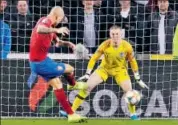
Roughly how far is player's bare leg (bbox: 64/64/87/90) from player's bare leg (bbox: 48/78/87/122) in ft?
0.80

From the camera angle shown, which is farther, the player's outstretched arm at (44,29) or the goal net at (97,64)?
the goal net at (97,64)

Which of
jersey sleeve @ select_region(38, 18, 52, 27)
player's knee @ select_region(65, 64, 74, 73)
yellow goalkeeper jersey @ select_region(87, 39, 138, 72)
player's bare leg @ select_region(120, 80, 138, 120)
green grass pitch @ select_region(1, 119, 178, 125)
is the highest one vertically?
jersey sleeve @ select_region(38, 18, 52, 27)

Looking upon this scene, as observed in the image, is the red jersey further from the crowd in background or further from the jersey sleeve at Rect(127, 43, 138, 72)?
the jersey sleeve at Rect(127, 43, 138, 72)

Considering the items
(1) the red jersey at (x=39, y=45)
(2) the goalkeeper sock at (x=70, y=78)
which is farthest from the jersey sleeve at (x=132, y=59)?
(1) the red jersey at (x=39, y=45)

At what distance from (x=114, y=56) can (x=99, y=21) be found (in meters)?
0.84

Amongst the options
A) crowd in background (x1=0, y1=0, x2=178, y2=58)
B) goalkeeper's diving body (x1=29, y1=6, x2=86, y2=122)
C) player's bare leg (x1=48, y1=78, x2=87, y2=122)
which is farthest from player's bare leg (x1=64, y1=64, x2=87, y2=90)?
crowd in background (x1=0, y1=0, x2=178, y2=58)

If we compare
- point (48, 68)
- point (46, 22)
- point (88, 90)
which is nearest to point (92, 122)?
point (88, 90)

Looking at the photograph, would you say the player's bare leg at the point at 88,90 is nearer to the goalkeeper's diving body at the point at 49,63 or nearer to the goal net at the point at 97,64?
the goal net at the point at 97,64

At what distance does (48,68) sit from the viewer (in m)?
13.3

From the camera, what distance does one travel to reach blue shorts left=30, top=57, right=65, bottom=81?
1326 centimetres

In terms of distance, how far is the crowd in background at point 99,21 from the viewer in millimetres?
14641

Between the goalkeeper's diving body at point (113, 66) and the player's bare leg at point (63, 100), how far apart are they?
Result: 91 centimetres

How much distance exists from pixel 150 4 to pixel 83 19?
1174mm

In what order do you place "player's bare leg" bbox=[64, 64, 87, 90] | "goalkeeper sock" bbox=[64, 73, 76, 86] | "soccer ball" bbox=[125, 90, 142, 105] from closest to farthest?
"player's bare leg" bbox=[64, 64, 87, 90] → "goalkeeper sock" bbox=[64, 73, 76, 86] → "soccer ball" bbox=[125, 90, 142, 105]
